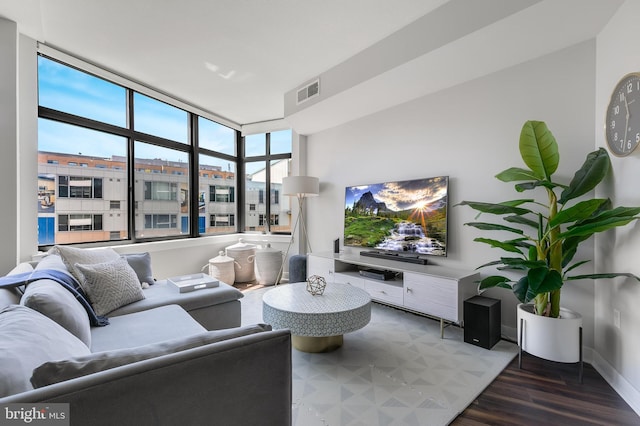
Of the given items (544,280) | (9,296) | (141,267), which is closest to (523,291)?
(544,280)

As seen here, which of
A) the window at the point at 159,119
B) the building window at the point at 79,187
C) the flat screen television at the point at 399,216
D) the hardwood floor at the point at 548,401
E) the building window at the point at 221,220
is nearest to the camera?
the hardwood floor at the point at 548,401

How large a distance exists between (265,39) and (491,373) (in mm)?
3394

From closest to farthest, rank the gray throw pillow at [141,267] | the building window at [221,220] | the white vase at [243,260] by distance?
1. the gray throw pillow at [141,267]
2. the white vase at [243,260]
3. the building window at [221,220]

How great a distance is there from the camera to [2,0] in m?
2.24

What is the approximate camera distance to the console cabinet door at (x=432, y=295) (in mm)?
2496

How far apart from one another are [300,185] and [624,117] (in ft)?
10.4

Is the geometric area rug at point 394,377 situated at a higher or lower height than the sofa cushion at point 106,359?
lower

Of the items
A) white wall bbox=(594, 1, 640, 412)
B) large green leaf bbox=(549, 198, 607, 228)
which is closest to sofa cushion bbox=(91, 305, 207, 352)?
large green leaf bbox=(549, 198, 607, 228)

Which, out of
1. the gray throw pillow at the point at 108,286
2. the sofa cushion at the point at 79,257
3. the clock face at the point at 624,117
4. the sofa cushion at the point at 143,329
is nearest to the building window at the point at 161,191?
the sofa cushion at the point at 79,257

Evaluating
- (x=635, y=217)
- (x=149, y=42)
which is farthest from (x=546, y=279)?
(x=149, y=42)

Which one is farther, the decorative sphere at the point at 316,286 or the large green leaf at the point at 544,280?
the decorative sphere at the point at 316,286

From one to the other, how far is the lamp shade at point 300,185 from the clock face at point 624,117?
3.02 meters

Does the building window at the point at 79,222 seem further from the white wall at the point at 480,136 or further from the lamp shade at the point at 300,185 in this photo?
the white wall at the point at 480,136

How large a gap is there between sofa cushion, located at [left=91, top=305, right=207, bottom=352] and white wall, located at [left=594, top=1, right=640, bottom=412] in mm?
2646
